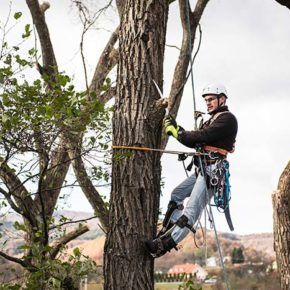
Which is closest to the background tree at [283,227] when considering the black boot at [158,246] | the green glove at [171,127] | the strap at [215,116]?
the strap at [215,116]

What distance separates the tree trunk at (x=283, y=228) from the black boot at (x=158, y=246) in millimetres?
3777

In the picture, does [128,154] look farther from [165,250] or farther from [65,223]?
[65,223]

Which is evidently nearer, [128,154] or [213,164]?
[128,154]

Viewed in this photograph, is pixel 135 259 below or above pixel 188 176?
below

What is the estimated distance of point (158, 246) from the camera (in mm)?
4961

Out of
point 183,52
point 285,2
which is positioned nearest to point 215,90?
point 285,2

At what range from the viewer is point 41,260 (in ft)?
18.6

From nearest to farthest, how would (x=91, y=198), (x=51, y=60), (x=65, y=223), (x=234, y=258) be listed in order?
1. (x=65, y=223)
2. (x=91, y=198)
3. (x=51, y=60)
4. (x=234, y=258)

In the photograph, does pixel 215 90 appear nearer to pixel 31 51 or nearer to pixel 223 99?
pixel 223 99

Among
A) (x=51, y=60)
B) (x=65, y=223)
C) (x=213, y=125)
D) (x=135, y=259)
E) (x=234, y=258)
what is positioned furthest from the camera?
(x=234, y=258)

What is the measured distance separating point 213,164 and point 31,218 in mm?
2642

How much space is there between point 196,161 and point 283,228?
337cm

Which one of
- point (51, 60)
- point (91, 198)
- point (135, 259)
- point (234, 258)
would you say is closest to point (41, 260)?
point (135, 259)

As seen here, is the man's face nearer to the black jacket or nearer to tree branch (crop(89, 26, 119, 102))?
the black jacket
